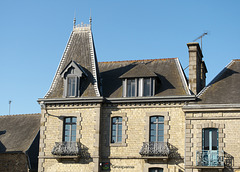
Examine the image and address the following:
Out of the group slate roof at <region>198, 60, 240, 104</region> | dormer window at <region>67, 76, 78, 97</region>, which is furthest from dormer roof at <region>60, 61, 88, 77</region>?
slate roof at <region>198, 60, 240, 104</region>

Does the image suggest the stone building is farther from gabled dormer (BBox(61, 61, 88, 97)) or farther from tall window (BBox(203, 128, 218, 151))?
gabled dormer (BBox(61, 61, 88, 97))

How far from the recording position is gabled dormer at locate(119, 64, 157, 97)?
27219 millimetres

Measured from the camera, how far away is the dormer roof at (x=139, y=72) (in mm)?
27203

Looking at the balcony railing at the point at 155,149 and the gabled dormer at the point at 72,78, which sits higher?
the gabled dormer at the point at 72,78

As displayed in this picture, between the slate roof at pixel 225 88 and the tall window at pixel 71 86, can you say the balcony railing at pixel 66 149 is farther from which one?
the slate roof at pixel 225 88

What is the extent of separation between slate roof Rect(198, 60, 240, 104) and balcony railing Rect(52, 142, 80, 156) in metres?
7.56

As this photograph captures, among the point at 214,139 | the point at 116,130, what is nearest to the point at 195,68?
the point at 214,139

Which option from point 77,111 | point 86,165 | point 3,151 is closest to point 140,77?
point 77,111

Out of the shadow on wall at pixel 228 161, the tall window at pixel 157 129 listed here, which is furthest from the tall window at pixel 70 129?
the shadow on wall at pixel 228 161

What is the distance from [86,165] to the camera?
26.9m

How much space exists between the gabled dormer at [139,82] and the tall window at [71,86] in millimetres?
2971

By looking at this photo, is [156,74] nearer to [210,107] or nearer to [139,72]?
[139,72]

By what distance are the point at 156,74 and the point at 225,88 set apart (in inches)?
172

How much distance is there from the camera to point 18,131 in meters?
36.6
